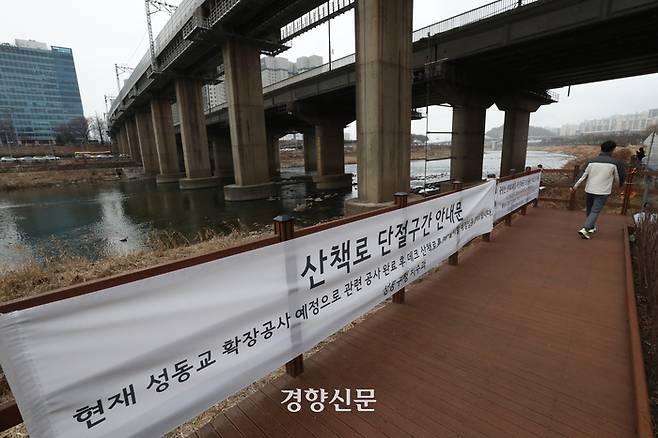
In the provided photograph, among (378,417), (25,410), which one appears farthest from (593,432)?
(25,410)

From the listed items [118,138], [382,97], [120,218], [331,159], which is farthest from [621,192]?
[118,138]

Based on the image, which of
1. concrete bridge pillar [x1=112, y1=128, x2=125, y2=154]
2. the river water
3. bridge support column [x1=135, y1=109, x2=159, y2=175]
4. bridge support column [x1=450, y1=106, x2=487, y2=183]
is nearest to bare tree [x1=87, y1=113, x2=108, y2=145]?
concrete bridge pillar [x1=112, y1=128, x2=125, y2=154]

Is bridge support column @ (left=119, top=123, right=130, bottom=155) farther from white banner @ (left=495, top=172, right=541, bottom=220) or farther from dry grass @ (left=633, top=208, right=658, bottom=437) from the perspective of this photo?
dry grass @ (left=633, top=208, right=658, bottom=437)

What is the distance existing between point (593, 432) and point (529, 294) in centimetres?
253

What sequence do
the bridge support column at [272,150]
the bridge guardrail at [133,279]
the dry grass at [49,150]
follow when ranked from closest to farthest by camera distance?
the bridge guardrail at [133,279]
the bridge support column at [272,150]
the dry grass at [49,150]

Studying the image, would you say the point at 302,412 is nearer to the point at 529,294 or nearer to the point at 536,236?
the point at 529,294

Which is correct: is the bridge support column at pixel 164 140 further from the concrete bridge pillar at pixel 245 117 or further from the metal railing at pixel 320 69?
the concrete bridge pillar at pixel 245 117

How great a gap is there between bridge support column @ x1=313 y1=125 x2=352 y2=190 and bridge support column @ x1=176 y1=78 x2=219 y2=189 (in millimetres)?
12237

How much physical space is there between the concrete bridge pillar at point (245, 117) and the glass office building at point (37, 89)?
430ft

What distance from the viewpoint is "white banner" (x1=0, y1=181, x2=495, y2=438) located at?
1.57m

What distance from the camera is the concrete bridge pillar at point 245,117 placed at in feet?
75.6

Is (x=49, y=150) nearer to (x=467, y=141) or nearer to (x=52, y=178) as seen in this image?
(x=52, y=178)

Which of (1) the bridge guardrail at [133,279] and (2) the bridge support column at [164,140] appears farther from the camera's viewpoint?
(2) the bridge support column at [164,140]

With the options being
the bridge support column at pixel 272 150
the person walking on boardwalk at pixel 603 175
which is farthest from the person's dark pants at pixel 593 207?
the bridge support column at pixel 272 150
